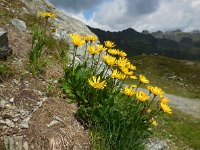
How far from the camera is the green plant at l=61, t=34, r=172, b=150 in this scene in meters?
8.57

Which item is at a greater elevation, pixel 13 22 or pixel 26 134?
pixel 13 22

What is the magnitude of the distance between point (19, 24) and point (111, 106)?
6.34 m

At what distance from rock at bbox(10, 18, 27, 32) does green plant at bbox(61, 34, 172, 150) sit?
14.6 ft

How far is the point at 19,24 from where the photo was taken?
1411cm

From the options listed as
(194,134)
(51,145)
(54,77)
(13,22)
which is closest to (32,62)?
(54,77)

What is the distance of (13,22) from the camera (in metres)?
13.8

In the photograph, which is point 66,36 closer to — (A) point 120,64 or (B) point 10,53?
(B) point 10,53

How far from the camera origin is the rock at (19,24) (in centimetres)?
1379

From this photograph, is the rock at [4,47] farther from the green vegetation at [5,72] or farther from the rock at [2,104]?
the rock at [2,104]

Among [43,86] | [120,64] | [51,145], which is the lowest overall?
[51,145]

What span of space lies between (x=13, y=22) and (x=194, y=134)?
1108 cm

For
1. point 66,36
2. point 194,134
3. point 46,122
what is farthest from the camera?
point 194,134

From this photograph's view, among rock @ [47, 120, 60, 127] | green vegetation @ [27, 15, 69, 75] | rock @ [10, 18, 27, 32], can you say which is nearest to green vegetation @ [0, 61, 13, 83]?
green vegetation @ [27, 15, 69, 75]

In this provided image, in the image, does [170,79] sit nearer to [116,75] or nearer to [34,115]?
[116,75]
